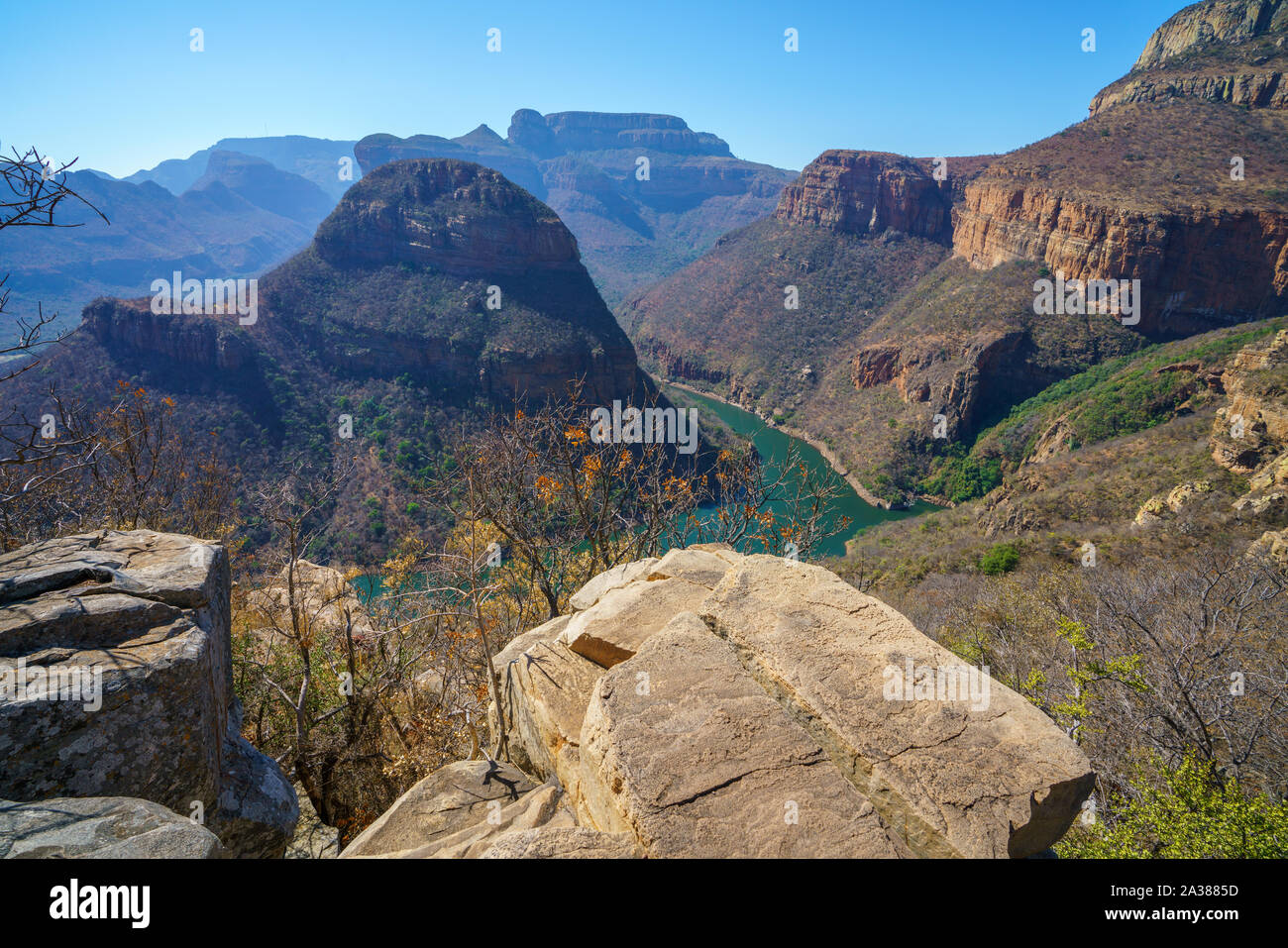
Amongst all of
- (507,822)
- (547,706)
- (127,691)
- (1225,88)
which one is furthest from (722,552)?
(1225,88)

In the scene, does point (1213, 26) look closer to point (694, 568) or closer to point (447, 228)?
point (447, 228)

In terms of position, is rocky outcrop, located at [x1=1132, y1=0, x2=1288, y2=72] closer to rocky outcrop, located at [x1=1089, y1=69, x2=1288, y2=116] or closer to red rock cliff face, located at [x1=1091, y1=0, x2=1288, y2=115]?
red rock cliff face, located at [x1=1091, y1=0, x2=1288, y2=115]

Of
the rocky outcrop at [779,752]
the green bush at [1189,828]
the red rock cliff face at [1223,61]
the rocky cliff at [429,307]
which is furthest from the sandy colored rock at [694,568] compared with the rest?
the red rock cliff face at [1223,61]

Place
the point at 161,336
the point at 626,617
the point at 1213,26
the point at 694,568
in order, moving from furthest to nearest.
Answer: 1. the point at 1213,26
2. the point at 161,336
3. the point at 694,568
4. the point at 626,617

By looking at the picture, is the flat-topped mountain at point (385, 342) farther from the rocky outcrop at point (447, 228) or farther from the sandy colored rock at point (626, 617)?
the sandy colored rock at point (626, 617)

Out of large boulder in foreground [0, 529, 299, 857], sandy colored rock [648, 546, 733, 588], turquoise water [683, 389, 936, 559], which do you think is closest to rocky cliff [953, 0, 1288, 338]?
turquoise water [683, 389, 936, 559]
